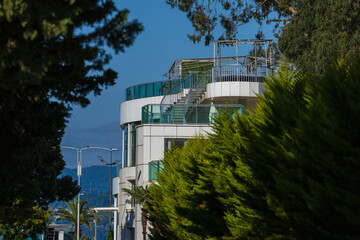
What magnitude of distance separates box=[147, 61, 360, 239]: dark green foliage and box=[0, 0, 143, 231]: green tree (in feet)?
14.1

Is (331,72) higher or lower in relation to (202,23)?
lower

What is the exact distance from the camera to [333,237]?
12227mm

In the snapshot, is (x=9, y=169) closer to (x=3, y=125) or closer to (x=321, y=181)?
(x=3, y=125)

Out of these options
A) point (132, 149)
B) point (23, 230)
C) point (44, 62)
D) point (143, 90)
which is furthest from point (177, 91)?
point (44, 62)

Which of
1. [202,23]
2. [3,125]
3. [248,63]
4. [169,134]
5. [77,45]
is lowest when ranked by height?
[3,125]

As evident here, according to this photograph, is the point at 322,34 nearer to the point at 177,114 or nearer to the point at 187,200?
the point at 177,114

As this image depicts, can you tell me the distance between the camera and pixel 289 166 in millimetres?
13812

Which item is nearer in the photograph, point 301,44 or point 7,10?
point 7,10

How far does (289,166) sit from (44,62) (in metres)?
6.93

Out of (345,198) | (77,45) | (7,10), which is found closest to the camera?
(7,10)

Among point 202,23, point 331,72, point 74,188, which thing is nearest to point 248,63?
point 202,23

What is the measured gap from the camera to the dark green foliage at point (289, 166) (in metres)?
11.8

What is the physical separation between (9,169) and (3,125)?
132 cm

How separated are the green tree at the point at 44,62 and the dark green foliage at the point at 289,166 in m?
4.30
